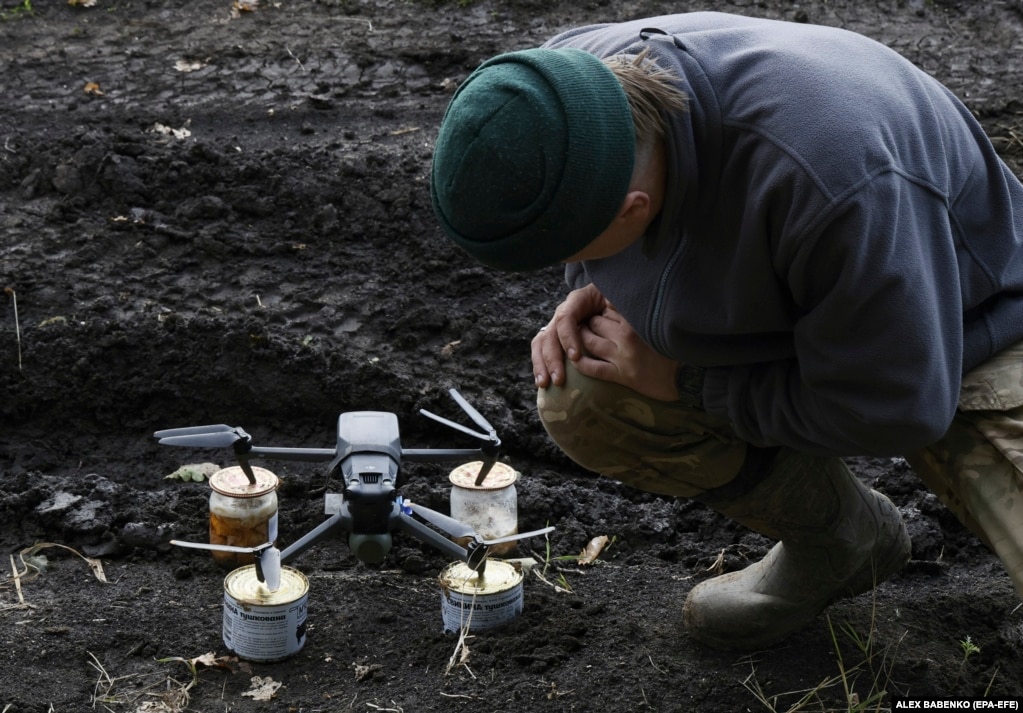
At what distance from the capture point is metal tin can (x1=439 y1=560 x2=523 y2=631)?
2.67 metres

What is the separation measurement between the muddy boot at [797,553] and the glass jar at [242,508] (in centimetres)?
111

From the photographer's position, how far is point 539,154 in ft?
5.49

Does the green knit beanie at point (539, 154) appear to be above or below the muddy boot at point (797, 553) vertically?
above

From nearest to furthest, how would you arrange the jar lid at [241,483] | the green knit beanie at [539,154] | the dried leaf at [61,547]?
1. the green knit beanie at [539,154]
2. the jar lid at [241,483]
3. the dried leaf at [61,547]

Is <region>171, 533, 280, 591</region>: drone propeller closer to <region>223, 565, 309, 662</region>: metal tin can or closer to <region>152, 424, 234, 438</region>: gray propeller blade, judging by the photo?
<region>223, 565, 309, 662</region>: metal tin can

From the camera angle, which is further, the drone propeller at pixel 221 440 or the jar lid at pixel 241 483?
the jar lid at pixel 241 483

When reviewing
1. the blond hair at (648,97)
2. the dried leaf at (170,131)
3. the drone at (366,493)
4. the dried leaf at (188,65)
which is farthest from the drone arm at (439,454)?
the dried leaf at (188,65)

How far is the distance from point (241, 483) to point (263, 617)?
1.46 feet

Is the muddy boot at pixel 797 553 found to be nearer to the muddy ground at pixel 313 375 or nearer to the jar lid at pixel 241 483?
the muddy ground at pixel 313 375

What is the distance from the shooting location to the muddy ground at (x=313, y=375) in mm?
2598

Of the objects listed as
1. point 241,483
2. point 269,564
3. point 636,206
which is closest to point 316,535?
point 269,564

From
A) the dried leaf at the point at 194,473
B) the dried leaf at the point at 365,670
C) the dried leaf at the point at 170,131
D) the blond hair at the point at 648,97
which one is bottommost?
the dried leaf at the point at 194,473

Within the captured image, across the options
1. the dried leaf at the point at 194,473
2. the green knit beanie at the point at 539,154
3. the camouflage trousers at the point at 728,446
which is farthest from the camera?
the dried leaf at the point at 194,473

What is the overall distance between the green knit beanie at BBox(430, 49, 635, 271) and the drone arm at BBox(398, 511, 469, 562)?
96cm
